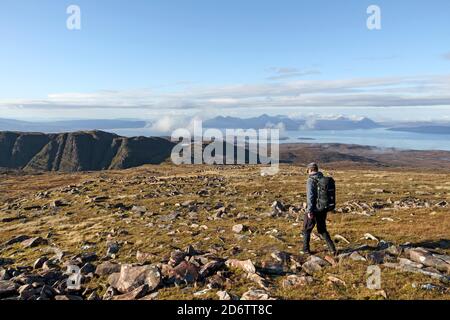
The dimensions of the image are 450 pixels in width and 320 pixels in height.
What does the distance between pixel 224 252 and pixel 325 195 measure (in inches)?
212

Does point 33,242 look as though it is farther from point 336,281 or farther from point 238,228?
point 336,281

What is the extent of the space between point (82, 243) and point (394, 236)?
17219 millimetres

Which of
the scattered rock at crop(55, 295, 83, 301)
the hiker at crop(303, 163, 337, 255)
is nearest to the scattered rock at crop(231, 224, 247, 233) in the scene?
the hiker at crop(303, 163, 337, 255)

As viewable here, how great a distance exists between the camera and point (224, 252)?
1755cm

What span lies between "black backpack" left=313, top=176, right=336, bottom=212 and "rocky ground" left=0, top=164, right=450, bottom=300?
2012 millimetres

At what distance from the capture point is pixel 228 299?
1186 cm

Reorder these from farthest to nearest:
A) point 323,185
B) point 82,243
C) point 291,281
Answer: point 82,243, point 323,185, point 291,281

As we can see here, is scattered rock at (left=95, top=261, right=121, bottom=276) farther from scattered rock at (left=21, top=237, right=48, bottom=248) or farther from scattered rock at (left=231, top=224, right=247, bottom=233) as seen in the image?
scattered rock at (left=21, top=237, right=48, bottom=248)

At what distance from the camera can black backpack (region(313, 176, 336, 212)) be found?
50.3 ft

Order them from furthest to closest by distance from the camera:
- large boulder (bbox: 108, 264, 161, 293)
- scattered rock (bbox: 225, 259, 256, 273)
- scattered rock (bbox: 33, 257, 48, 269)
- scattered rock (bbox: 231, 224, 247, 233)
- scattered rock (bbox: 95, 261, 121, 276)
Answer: scattered rock (bbox: 231, 224, 247, 233) → scattered rock (bbox: 33, 257, 48, 269) → scattered rock (bbox: 95, 261, 121, 276) → scattered rock (bbox: 225, 259, 256, 273) → large boulder (bbox: 108, 264, 161, 293)

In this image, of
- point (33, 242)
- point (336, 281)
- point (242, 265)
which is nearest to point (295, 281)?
point (336, 281)

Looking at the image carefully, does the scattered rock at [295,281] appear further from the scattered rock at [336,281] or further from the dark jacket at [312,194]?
the dark jacket at [312,194]
